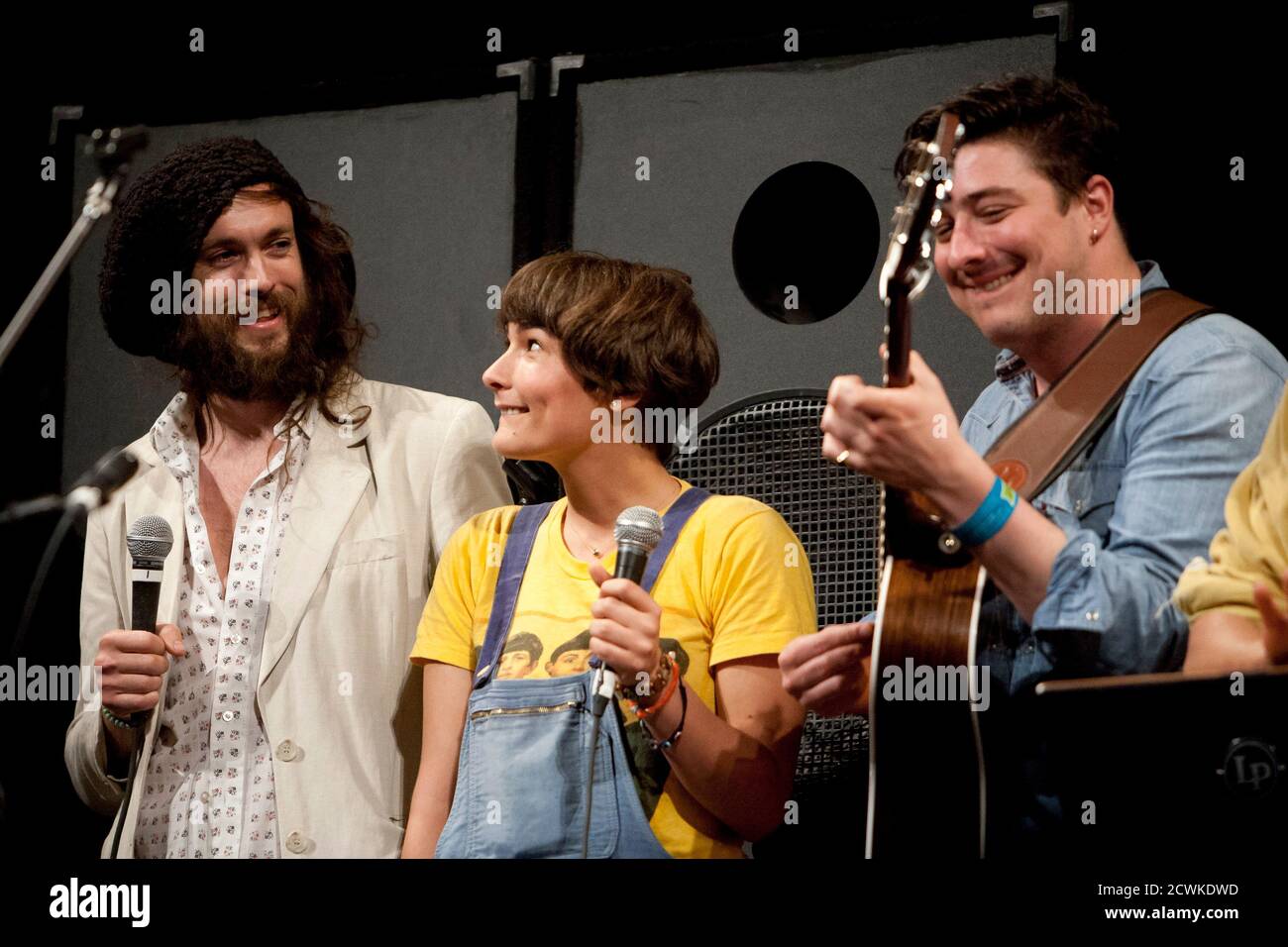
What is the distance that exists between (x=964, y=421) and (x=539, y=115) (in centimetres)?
104

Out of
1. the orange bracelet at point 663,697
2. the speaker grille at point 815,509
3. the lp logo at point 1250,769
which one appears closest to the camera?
the lp logo at point 1250,769

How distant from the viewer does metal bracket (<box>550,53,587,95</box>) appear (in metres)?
3.02

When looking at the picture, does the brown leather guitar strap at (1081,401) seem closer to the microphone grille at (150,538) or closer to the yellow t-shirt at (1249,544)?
the yellow t-shirt at (1249,544)

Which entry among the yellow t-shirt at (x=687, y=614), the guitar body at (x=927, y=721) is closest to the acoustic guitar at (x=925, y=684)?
the guitar body at (x=927, y=721)

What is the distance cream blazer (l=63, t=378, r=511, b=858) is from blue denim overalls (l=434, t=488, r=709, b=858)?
27 centimetres

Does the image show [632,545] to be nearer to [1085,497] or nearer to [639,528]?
[639,528]

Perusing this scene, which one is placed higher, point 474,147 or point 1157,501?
point 474,147

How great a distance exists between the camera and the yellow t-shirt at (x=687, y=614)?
236cm

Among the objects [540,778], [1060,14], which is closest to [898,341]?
[540,778]

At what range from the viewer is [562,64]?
9.93 feet

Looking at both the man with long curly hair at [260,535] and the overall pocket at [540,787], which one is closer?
the overall pocket at [540,787]

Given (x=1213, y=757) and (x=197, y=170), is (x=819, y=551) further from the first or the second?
(x=197, y=170)

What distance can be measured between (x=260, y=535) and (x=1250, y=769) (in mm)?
1688

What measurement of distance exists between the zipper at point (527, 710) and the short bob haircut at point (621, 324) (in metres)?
0.47
